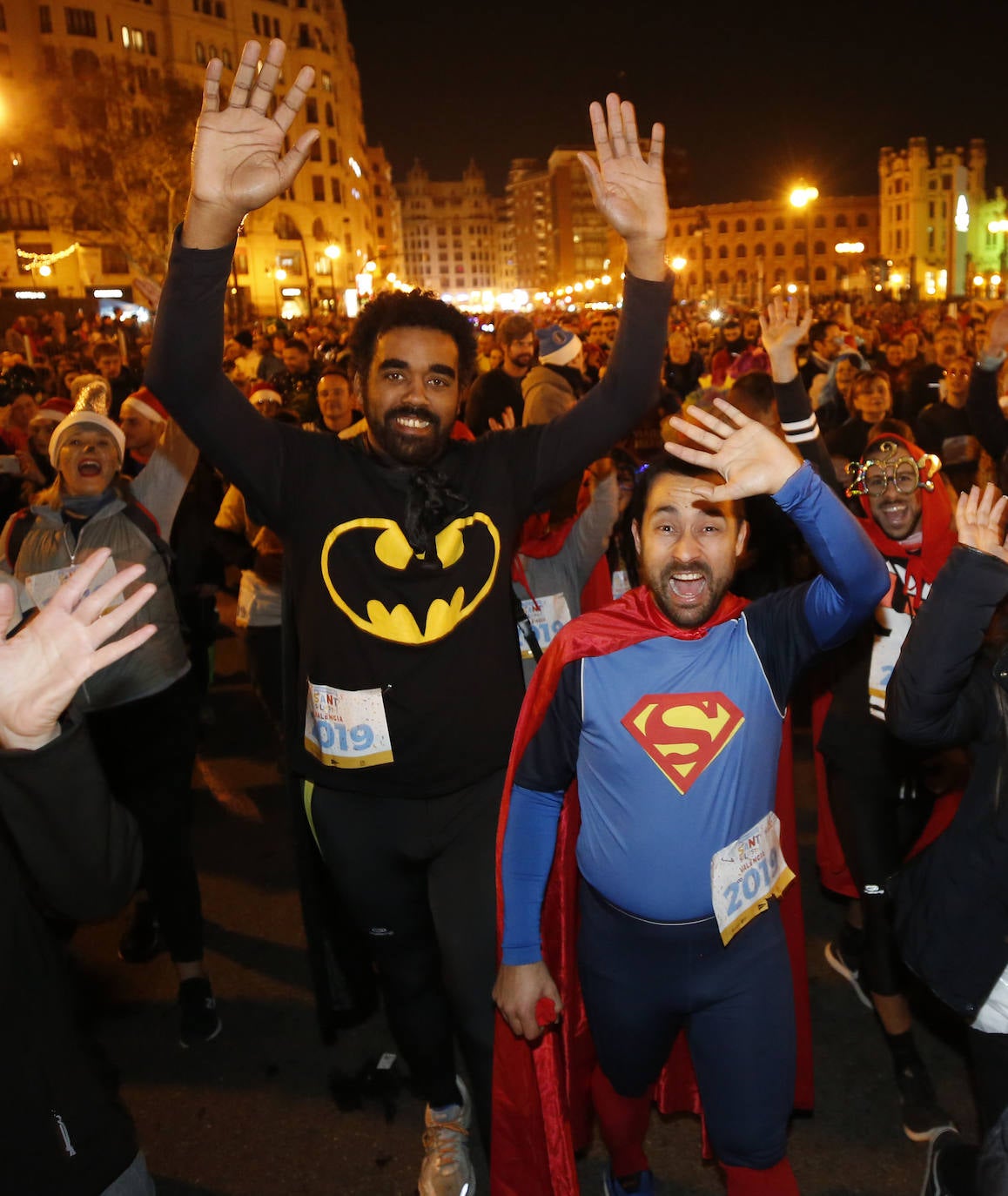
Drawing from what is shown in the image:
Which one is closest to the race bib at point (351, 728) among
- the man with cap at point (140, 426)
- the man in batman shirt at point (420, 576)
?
the man in batman shirt at point (420, 576)

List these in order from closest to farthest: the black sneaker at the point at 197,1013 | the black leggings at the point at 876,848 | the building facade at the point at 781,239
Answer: the black leggings at the point at 876,848, the black sneaker at the point at 197,1013, the building facade at the point at 781,239

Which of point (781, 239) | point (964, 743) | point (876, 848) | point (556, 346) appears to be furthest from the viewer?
point (781, 239)

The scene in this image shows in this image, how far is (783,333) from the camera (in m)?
4.54

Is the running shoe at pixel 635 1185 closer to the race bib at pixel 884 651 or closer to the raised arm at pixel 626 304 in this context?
the race bib at pixel 884 651

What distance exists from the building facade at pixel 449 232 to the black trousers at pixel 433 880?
194m

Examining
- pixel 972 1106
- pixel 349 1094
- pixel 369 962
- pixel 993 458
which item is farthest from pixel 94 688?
pixel 993 458

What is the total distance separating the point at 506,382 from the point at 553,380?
4.14 feet

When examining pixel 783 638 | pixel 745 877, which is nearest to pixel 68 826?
pixel 745 877

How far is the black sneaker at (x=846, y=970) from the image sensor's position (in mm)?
4070

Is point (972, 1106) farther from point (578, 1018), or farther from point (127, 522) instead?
point (127, 522)

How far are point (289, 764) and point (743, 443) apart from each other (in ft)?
5.45

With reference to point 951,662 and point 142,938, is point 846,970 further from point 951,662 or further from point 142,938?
point 142,938

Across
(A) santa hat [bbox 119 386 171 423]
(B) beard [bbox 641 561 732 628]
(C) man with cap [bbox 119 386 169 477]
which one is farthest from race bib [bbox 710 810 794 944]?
(A) santa hat [bbox 119 386 171 423]

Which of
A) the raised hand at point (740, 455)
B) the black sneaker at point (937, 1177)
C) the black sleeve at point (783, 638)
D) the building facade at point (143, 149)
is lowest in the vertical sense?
the black sneaker at point (937, 1177)
